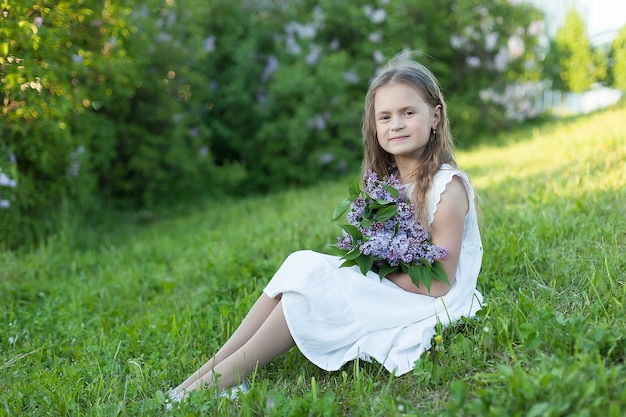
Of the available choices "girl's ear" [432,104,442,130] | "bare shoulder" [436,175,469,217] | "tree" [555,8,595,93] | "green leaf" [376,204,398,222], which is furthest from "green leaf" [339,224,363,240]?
"tree" [555,8,595,93]

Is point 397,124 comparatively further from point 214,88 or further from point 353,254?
point 214,88

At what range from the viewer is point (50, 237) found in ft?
16.1

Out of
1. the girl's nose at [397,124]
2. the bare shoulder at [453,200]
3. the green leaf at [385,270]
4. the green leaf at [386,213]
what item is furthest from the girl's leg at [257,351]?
the girl's nose at [397,124]

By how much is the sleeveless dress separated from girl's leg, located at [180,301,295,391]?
0.18 feet

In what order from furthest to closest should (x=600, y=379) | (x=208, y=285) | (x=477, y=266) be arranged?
(x=208, y=285)
(x=477, y=266)
(x=600, y=379)

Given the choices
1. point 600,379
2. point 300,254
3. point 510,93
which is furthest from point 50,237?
point 510,93

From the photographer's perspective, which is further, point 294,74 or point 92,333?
point 294,74

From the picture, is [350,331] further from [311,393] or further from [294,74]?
[294,74]

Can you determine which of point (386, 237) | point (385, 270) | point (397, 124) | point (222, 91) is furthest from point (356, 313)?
point (222, 91)

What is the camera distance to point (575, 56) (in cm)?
1105

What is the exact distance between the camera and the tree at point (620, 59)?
9961mm

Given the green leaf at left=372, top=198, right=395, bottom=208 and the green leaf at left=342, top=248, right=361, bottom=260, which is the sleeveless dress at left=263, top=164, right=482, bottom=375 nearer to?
the green leaf at left=342, top=248, right=361, bottom=260

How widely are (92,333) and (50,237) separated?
77.2 inches

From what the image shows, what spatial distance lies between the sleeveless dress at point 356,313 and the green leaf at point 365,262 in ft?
0.09
